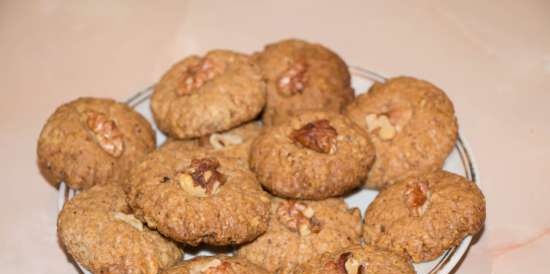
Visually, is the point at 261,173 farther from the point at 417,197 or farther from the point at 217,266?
the point at 417,197

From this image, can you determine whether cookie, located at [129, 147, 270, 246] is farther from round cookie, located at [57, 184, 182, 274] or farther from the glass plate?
the glass plate

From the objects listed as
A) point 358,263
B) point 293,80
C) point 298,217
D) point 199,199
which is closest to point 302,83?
point 293,80

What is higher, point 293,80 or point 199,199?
point 293,80

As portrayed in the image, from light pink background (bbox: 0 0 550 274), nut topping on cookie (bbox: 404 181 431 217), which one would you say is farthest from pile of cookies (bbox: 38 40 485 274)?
light pink background (bbox: 0 0 550 274)

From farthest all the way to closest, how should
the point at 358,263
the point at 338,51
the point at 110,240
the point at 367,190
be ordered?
the point at 338,51 < the point at 367,190 < the point at 110,240 < the point at 358,263

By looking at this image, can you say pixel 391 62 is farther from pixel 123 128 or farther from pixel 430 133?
pixel 123 128

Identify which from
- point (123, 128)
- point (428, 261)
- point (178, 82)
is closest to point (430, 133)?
point (428, 261)

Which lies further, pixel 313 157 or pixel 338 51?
pixel 338 51
